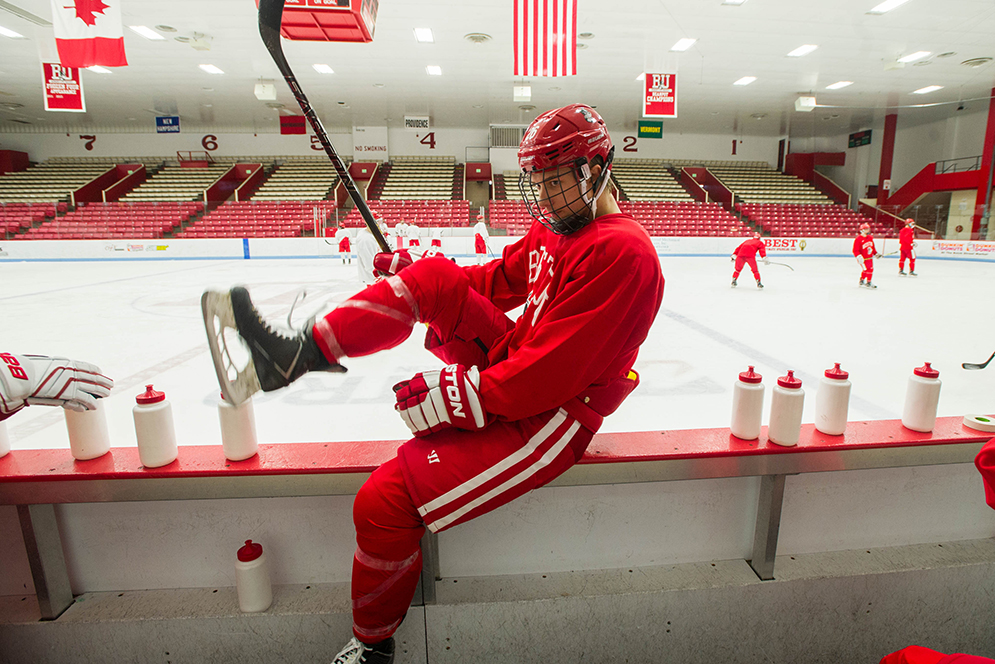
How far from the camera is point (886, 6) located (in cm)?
909

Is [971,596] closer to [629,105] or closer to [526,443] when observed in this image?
[526,443]

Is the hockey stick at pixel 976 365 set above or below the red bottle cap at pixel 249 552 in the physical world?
below

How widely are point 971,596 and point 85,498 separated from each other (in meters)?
2.64

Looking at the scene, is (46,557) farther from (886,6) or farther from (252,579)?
(886,6)

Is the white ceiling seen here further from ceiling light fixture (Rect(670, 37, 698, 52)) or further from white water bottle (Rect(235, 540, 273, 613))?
white water bottle (Rect(235, 540, 273, 613))

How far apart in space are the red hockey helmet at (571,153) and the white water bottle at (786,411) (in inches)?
29.0

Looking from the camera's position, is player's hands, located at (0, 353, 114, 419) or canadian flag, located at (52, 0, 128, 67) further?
canadian flag, located at (52, 0, 128, 67)

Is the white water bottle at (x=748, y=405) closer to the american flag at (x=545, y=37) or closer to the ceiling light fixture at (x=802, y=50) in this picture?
the american flag at (x=545, y=37)

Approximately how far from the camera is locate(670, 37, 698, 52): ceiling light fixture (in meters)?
10.7

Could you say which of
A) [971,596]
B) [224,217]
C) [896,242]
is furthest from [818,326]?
[224,217]

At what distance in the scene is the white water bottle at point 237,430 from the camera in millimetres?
1348

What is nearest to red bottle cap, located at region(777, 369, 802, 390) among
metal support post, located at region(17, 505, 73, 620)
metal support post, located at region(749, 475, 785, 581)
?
metal support post, located at region(749, 475, 785, 581)

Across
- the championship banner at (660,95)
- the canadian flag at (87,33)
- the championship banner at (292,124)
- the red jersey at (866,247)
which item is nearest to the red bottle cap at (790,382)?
the canadian flag at (87,33)

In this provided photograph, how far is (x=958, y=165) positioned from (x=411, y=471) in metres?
23.7
